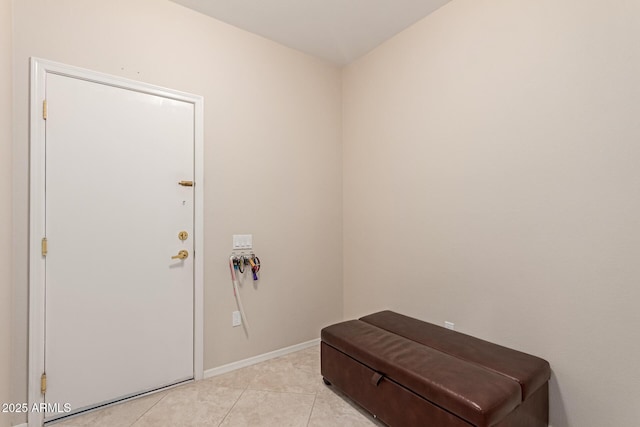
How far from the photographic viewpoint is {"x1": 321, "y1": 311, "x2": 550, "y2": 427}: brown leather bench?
1.41m

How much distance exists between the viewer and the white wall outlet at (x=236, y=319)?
254 cm

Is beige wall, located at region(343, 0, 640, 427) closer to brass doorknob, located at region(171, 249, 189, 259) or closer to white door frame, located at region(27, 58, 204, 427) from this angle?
brass doorknob, located at region(171, 249, 189, 259)

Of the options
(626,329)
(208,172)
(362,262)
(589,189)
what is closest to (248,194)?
(208,172)

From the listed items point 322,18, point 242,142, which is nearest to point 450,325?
point 242,142

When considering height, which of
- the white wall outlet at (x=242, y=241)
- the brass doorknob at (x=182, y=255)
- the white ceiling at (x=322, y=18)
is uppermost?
the white ceiling at (x=322, y=18)

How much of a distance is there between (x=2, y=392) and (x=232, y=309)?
52.9 inches

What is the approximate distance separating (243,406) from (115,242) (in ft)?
4.60

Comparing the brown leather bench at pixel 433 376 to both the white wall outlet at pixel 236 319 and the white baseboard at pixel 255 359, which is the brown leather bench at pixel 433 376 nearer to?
the white baseboard at pixel 255 359

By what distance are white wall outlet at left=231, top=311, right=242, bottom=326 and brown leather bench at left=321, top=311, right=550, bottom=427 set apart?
789 mm

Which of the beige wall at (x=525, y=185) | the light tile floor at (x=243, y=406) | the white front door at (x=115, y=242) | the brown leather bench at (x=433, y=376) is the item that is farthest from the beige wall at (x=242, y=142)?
the brown leather bench at (x=433, y=376)

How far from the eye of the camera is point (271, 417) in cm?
191

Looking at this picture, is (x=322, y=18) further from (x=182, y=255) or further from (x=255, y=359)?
(x=255, y=359)

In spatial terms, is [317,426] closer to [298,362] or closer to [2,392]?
[298,362]

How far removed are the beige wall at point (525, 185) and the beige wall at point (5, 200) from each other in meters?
2.58
